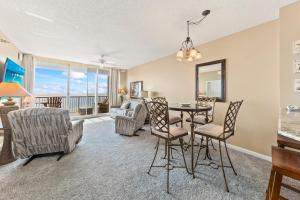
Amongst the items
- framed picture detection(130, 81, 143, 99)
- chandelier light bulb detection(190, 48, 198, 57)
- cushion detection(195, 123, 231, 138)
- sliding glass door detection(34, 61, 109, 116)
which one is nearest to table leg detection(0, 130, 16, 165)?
cushion detection(195, 123, 231, 138)

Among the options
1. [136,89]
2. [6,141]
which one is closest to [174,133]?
[6,141]

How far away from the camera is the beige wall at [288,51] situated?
6.66 feet

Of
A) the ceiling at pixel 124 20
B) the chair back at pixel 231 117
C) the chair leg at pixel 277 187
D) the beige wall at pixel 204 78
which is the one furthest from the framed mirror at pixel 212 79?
the chair leg at pixel 277 187

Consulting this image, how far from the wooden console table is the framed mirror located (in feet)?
13.1

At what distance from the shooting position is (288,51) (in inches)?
83.1

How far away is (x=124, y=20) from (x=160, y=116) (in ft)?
6.47

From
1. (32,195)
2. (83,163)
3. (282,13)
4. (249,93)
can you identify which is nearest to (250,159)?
(249,93)

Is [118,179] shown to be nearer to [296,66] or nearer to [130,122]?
[130,122]

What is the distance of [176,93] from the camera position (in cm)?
444

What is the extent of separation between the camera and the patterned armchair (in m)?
2.08

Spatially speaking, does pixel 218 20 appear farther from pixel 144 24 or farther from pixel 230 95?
pixel 230 95

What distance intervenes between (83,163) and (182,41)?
3.49 meters

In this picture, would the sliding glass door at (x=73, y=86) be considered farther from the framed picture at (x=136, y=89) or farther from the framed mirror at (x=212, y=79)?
the framed mirror at (x=212, y=79)

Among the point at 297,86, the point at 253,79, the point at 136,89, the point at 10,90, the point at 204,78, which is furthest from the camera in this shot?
the point at 136,89
